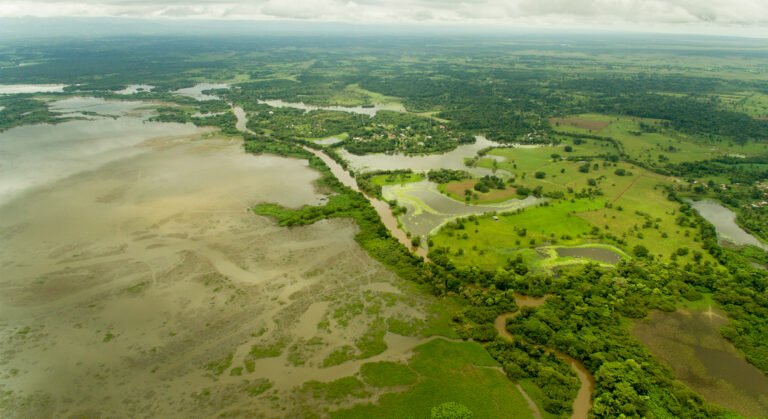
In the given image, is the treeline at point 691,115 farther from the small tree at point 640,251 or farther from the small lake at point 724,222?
the small tree at point 640,251

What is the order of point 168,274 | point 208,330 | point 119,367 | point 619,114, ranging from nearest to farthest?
point 119,367 < point 208,330 < point 168,274 < point 619,114

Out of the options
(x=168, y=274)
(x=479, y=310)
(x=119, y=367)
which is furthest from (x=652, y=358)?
(x=168, y=274)

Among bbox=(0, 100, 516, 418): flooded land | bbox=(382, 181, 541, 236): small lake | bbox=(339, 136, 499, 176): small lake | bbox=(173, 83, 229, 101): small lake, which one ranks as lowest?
bbox=(0, 100, 516, 418): flooded land

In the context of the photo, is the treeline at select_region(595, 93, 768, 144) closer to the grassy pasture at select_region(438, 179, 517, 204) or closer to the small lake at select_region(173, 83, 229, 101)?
the grassy pasture at select_region(438, 179, 517, 204)

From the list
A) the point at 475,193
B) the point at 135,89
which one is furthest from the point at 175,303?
the point at 135,89

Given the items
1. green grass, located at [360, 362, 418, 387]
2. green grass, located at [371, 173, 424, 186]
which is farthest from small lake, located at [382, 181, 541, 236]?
green grass, located at [360, 362, 418, 387]

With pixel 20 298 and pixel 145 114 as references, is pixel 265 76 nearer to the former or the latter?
pixel 145 114
